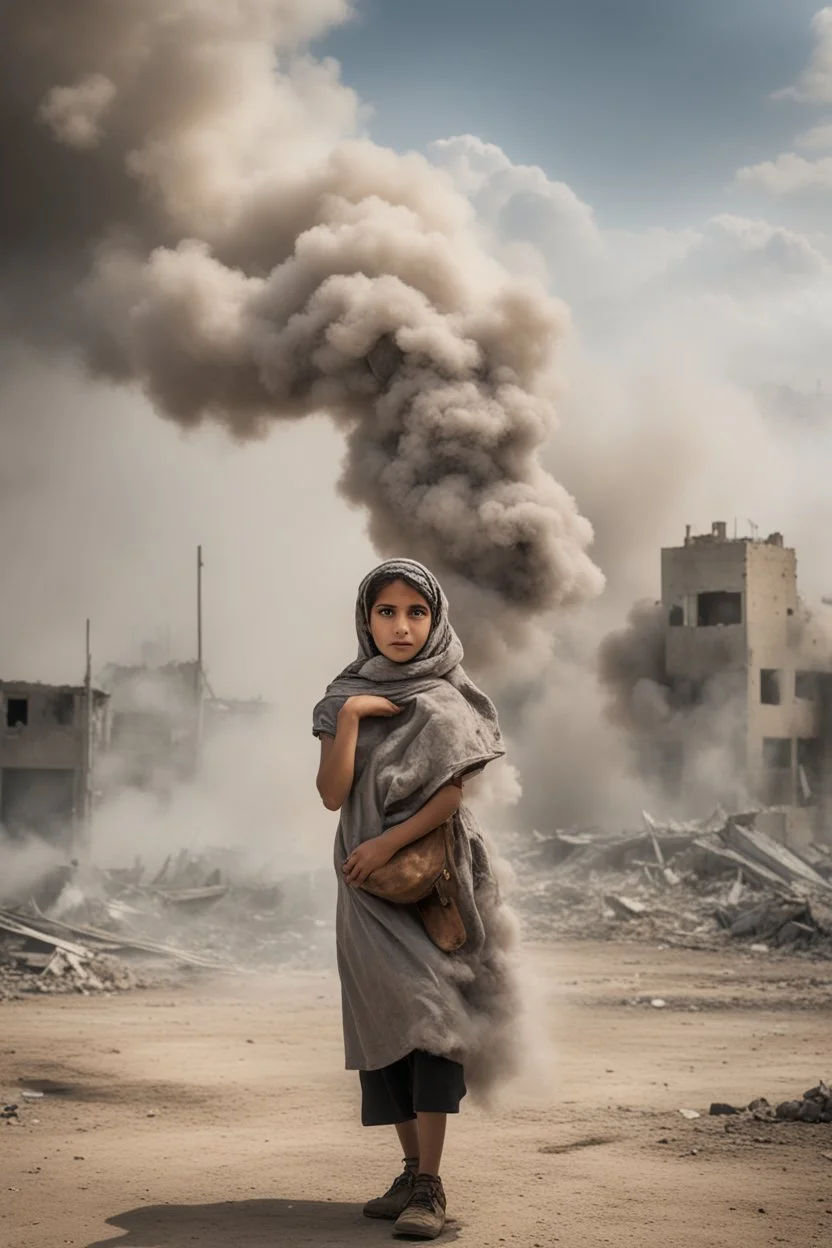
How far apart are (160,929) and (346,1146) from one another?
13829 millimetres

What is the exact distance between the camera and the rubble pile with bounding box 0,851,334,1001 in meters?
15.7

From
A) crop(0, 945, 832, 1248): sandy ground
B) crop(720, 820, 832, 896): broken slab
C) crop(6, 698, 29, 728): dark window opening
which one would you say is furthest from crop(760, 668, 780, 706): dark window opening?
crop(0, 945, 832, 1248): sandy ground

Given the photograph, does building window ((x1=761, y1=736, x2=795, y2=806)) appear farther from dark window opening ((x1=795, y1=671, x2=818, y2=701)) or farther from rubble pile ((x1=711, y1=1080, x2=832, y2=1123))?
rubble pile ((x1=711, y1=1080, x2=832, y2=1123))

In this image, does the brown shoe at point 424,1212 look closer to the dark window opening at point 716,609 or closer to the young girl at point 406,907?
the young girl at point 406,907

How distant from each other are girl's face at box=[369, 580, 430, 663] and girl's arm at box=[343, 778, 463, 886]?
1.57 ft

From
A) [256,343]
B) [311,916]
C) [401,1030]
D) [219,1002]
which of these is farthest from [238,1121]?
[311,916]

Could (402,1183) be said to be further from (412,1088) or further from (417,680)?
(417,680)

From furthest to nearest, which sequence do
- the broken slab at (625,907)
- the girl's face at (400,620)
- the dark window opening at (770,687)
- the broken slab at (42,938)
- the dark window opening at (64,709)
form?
the dark window opening at (770,687)
the dark window opening at (64,709)
the broken slab at (625,907)
the broken slab at (42,938)
the girl's face at (400,620)

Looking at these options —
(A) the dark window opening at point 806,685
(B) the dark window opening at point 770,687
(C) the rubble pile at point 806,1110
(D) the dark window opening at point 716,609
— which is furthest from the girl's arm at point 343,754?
(A) the dark window opening at point 806,685

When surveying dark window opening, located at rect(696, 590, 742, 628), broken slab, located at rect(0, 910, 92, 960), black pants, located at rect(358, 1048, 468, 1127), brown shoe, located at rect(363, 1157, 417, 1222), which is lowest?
broken slab, located at rect(0, 910, 92, 960)

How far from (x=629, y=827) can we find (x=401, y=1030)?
106ft

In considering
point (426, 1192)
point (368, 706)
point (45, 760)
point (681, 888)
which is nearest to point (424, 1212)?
point (426, 1192)

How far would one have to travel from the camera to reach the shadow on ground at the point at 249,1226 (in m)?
4.26

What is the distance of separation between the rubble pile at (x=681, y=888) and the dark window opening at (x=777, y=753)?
6.26 m
